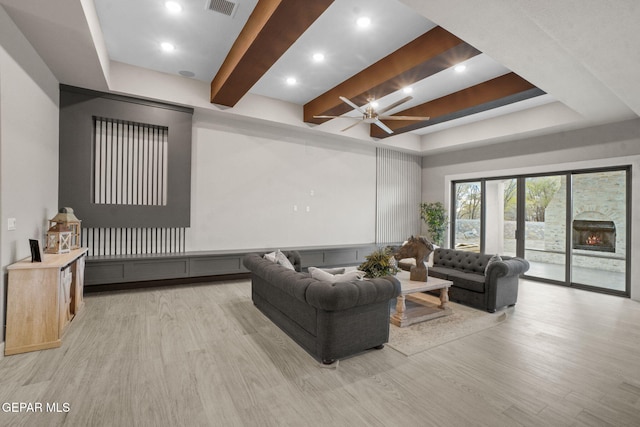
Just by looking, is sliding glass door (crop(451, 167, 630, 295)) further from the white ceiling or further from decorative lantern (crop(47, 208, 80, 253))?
decorative lantern (crop(47, 208, 80, 253))

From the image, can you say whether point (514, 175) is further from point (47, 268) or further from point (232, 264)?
point (47, 268)

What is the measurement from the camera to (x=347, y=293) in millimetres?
2645

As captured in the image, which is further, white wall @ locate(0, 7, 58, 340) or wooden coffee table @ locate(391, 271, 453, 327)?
wooden coffee table @ locate(391, 271, 453, 327)

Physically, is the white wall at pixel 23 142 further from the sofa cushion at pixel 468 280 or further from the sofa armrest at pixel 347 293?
the sofa cushion at pixel 468 280

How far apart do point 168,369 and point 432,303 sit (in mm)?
3646

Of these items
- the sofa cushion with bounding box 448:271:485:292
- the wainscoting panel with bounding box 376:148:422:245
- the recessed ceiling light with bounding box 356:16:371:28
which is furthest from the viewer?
Answer: the wainscoting panel with bounding box 376:148:422:245

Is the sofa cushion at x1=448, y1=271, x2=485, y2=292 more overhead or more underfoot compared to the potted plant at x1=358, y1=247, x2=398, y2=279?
more underfoot

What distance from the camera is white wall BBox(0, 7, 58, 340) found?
2.82m

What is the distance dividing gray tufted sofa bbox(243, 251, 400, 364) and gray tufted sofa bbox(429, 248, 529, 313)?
84.4 inches

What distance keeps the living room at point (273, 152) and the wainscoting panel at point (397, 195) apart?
23cm

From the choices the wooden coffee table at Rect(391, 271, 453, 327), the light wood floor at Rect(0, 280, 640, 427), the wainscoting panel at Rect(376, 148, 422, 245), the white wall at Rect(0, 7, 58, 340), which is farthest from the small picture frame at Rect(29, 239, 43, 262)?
the wainscoting panel at Rect(376, 148, 422, 245)

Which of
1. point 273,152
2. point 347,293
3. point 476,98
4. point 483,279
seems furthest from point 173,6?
point 483,279

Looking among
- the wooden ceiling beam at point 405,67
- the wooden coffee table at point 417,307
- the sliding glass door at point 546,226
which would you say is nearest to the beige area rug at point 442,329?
the wooden coffee table at point 417,307

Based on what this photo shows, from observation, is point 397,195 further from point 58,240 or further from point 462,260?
point 58,240
